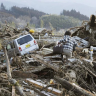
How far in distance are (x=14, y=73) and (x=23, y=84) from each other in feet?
3.27

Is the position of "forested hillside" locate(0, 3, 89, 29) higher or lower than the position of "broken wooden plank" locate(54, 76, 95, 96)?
higher

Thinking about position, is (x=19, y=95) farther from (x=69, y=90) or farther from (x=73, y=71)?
(x=73, y=71)

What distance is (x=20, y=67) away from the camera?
7.00 metres

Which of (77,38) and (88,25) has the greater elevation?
(88,25)

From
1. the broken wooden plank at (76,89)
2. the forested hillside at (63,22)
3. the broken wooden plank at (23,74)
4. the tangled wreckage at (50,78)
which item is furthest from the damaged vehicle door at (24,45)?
the forested hillside at (63,22)

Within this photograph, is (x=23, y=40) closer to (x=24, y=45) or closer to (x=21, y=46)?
(x=24, y=45)

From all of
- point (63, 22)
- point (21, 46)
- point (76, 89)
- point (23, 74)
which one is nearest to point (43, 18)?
point (63, 22)

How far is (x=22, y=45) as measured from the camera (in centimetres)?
1066

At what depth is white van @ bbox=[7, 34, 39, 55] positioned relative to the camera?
10555mm

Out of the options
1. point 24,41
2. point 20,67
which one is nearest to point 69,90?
point 20,67

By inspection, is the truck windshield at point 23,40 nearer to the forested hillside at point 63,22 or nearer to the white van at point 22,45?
the white van at point 22,45

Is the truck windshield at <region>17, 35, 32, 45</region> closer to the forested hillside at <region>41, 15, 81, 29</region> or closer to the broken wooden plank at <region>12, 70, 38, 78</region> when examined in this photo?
the broken wooden plank at <region>12, 70, 38, 78</region>

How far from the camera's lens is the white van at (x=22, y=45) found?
1055cm

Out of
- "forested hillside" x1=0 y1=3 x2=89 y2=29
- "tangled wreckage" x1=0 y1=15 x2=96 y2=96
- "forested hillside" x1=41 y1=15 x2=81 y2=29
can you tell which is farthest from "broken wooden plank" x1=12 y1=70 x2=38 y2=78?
"forested hillside" x1=41 y1=15 x2=81 y2=29
